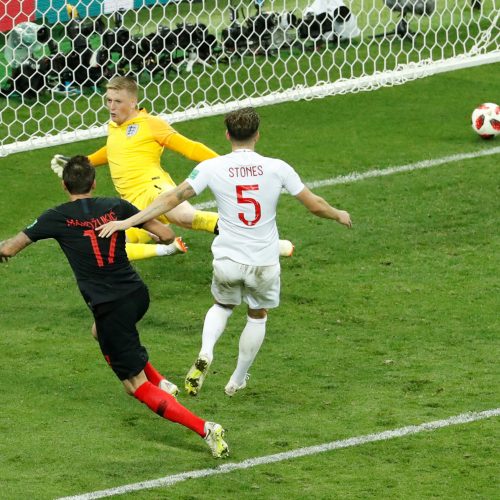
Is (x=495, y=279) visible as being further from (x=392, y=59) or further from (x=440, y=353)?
(x=392, y=59)

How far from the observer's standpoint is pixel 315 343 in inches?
406

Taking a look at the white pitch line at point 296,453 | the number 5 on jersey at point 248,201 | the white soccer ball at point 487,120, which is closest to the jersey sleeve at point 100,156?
the number 5 on jersey at point 248,201

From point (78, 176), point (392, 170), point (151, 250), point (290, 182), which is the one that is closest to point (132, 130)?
point (151, 250)

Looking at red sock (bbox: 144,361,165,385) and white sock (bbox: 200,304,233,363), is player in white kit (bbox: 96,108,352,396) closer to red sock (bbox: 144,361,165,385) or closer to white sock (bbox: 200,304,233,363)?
white sock (bbox: 200,304,233,363)

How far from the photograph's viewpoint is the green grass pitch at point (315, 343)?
797 centimetres

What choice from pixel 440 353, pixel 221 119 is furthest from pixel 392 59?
pixel 440 353

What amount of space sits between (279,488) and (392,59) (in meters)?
8.97

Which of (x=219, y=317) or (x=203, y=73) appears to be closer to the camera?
(x=219, y=317)

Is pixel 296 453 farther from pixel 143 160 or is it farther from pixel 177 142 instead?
pixel 143 160

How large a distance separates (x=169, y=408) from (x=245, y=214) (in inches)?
53.2

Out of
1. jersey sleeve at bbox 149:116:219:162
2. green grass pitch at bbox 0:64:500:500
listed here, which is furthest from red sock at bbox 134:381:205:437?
jersey sleeve at bbox 149:116:219:162

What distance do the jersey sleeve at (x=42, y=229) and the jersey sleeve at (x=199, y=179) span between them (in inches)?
37.0

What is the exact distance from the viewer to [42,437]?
8.50m

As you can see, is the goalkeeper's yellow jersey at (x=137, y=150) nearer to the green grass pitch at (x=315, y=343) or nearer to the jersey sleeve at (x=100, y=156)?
the jersey sleeve at (x=100, y=156)
